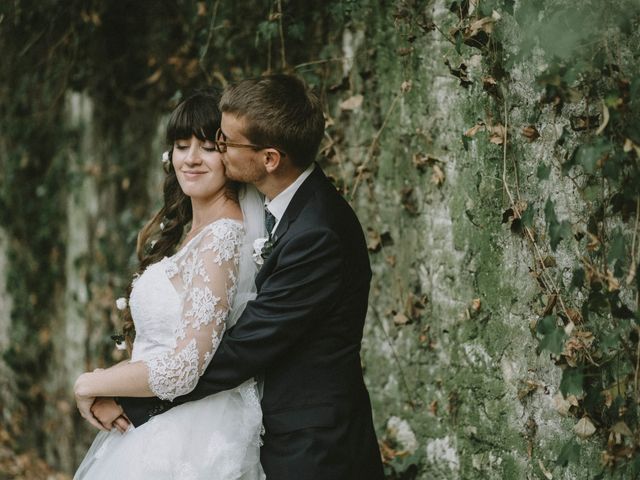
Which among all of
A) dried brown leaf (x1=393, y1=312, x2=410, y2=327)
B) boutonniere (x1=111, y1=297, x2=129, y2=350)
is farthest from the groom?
dried brown leaf (x1=393, y1=312, x2=410, y2=327)

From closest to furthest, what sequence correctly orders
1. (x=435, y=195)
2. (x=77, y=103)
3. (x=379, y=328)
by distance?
(x=435, y=195), (x=379, y=328), (x=77, y=103)

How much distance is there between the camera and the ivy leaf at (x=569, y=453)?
2.73 meters

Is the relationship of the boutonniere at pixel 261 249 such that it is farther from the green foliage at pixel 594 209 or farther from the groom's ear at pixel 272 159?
the green foliage at pixel 594 209

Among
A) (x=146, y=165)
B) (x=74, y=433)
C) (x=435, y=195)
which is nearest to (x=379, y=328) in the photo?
(x=435, y=195)

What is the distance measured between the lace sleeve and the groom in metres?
0.05

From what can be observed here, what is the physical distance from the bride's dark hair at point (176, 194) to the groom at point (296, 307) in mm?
203

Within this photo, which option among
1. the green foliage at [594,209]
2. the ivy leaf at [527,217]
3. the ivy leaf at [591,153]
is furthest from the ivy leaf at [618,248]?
the ivy leaf at [527,217]

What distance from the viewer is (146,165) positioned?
5777 mm

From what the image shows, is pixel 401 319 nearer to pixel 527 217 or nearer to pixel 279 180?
pixel 527 217

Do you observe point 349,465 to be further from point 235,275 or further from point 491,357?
point 491,357

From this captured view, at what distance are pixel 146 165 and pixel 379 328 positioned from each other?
2388mm

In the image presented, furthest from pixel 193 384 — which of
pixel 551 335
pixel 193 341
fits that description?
pixel 551 335

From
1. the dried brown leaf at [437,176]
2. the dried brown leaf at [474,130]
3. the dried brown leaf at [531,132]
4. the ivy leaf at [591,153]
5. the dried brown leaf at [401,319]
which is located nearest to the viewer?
the ivy leaf at [591,153]

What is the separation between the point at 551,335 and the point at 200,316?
1152 millimetres
